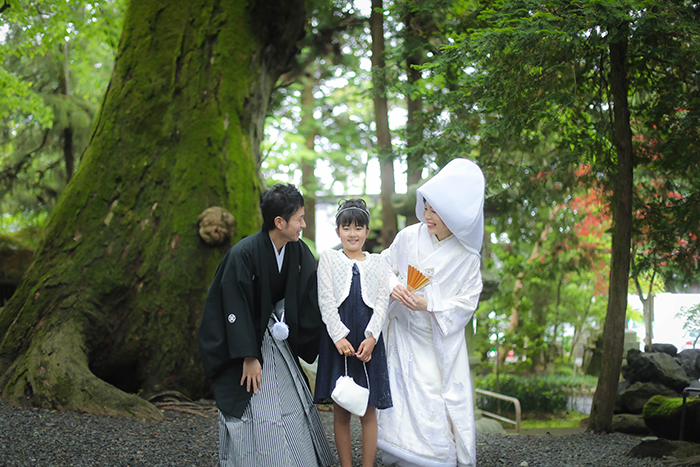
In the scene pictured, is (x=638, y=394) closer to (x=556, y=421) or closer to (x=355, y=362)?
(x=556, y=421)

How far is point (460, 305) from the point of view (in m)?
2.90

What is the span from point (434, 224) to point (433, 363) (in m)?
0.77

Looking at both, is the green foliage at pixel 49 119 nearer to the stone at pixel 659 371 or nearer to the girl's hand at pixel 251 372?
the girl's hand at pixel 251 372

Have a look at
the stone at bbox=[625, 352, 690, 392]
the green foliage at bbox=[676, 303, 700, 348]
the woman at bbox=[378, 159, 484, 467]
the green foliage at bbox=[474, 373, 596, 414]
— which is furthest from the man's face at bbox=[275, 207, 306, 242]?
the green foliage at bbox=[474, 373, 596, 414]

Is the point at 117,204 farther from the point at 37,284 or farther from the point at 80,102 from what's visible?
the point at 80,102

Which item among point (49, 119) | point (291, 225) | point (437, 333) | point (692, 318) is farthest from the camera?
point (49, 119)

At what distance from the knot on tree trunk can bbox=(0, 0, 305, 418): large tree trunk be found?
9 cm

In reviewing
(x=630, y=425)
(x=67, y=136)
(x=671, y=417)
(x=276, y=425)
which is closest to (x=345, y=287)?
(x=276, y=425)

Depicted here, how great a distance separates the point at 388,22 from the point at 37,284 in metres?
5.50

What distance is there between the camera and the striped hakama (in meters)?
2.63

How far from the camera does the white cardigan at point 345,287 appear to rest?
8.89 ft

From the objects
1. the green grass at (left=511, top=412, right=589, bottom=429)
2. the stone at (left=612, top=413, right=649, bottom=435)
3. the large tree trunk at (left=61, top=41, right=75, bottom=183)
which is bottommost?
the green grass at (left=511, top=412, right=589, bottom=429)

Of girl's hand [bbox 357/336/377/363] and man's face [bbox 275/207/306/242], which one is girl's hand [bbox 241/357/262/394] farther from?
man's face [bbox 275/207/306/242]

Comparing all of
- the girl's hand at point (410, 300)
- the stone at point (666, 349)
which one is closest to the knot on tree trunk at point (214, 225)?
the girl's hand at point (410, 300)
